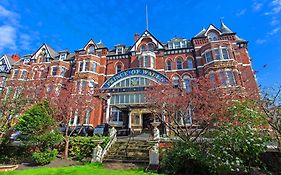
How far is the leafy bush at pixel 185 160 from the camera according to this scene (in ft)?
33.6

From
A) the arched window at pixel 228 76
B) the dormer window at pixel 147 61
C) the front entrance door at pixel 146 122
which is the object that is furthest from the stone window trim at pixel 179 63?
the front entrance door at pixel 146 122

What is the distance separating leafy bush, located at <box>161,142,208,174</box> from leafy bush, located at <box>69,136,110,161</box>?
6.02 m

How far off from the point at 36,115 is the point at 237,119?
14.7 meters

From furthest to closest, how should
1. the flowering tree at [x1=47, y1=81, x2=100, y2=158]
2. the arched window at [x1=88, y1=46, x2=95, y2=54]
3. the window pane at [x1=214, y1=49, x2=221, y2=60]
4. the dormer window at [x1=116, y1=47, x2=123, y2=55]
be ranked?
the dormer window at [x1=116, y1=47, x2=123, y2=55] < the arched window at [x1=88, y1=46, x2=95, y2=54] < the window pane at [x1=214, y1=49, x2=221, y2=60] < the flowering tree at [x1=47, y1=81, x2=100, y2=158]

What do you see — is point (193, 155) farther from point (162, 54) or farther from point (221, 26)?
point (221, 26)

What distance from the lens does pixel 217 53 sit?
85.8ft

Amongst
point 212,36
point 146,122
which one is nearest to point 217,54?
point 212,36

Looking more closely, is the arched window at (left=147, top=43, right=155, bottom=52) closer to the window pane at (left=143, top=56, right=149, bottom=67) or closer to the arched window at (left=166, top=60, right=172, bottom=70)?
the window pane at (left=143, top=56, right=149, bottom=67)

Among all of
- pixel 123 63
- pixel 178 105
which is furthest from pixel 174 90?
pixel 123 63

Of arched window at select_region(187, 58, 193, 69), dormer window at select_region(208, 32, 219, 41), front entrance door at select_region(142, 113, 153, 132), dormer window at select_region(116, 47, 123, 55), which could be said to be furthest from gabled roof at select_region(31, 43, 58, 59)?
dormer window at select_region(208, 32, 219, 41)

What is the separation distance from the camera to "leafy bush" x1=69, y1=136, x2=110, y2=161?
14.7 m

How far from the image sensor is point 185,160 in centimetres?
1068

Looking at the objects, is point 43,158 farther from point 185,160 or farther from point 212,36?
point 212,36

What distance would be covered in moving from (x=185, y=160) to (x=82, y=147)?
8.63m
